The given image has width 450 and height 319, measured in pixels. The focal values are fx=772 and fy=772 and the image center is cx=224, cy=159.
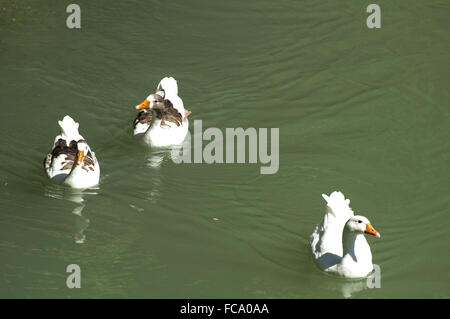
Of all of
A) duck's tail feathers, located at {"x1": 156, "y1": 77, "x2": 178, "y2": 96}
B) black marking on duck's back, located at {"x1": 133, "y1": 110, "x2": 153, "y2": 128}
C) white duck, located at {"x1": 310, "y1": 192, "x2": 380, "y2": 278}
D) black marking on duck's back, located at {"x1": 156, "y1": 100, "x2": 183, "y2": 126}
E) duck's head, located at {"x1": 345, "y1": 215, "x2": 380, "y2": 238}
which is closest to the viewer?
duck's head, located at {"x1": 345, "y1": 215, "x2": 380, "y2": 238}

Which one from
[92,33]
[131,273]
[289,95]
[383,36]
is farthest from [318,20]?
[131,273]

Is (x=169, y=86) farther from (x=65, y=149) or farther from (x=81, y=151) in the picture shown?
(x=81, y=151)

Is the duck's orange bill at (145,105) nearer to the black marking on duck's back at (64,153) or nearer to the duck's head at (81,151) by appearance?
the black marking on duck's back at (64,153)

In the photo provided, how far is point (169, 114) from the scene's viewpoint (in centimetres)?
1189

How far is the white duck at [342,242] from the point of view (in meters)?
8.60

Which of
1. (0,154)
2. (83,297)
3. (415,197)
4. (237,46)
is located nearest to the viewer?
(83,297)

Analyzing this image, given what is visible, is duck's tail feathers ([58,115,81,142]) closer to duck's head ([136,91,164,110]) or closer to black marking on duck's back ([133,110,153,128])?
duck's head ([136,91,164,110])

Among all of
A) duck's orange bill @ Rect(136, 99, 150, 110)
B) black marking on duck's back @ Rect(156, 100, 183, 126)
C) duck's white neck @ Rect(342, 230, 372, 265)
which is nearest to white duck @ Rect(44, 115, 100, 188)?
duck's orange bill @ Rect(136, 99, 150, 110)

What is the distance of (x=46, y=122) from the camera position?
485 inches

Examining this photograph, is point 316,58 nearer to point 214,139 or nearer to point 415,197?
point 214,139

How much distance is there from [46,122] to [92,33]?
3147mm

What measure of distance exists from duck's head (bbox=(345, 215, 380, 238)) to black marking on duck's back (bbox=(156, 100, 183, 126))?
407cm

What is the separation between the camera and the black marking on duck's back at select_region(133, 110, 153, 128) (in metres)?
12.1

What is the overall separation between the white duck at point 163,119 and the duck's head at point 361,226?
13.2ft
